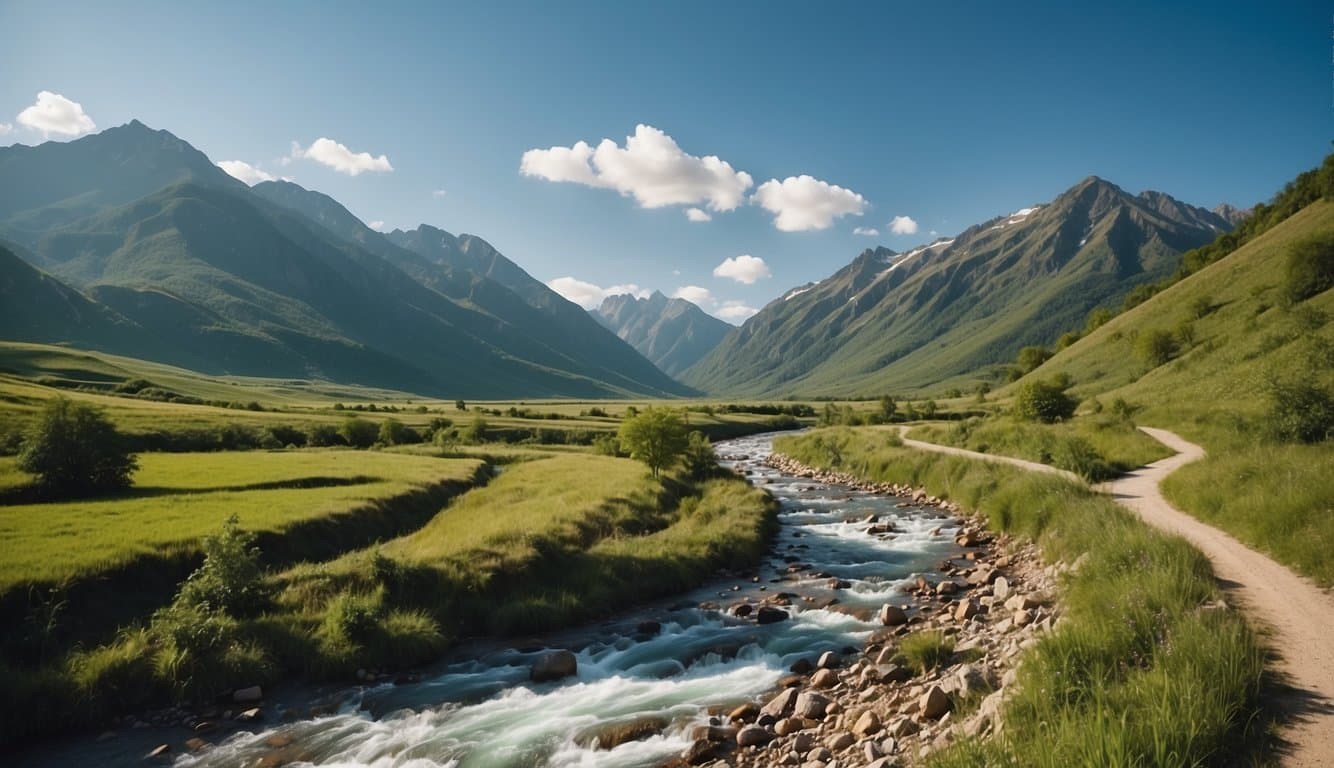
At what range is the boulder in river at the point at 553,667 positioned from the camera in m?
17.4

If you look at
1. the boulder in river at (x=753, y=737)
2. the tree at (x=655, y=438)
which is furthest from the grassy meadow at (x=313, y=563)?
the boulder in river at (x=753, y=737)

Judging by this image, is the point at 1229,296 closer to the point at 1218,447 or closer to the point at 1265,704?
the point at 1218,447

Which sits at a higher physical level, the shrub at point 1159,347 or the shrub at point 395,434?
the shrub at point 1159,347

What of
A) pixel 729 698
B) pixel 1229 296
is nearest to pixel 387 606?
pixel 729 698

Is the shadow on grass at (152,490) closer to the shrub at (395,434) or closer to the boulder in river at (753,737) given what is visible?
the boulder in river at (753,737)

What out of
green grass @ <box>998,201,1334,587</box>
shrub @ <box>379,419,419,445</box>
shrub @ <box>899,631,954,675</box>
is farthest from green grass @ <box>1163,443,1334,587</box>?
shrub @ <box>379,419,419,445</box>

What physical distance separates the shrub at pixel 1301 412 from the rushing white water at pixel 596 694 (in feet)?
54.9

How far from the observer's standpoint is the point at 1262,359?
49.4 m

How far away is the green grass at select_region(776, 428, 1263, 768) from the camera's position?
691 centimetres

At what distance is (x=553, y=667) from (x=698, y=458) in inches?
1386

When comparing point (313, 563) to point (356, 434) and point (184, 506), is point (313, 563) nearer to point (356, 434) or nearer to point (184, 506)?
point (184, 506)

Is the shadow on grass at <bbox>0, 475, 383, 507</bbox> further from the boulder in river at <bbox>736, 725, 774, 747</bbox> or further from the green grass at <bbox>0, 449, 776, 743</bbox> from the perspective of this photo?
the boulder in river at <bbox>736, 725, 774, 747</bbox>

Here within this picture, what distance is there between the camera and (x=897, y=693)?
13.1 m

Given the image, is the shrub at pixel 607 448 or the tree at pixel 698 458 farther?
the shrub at pixel 607 448
